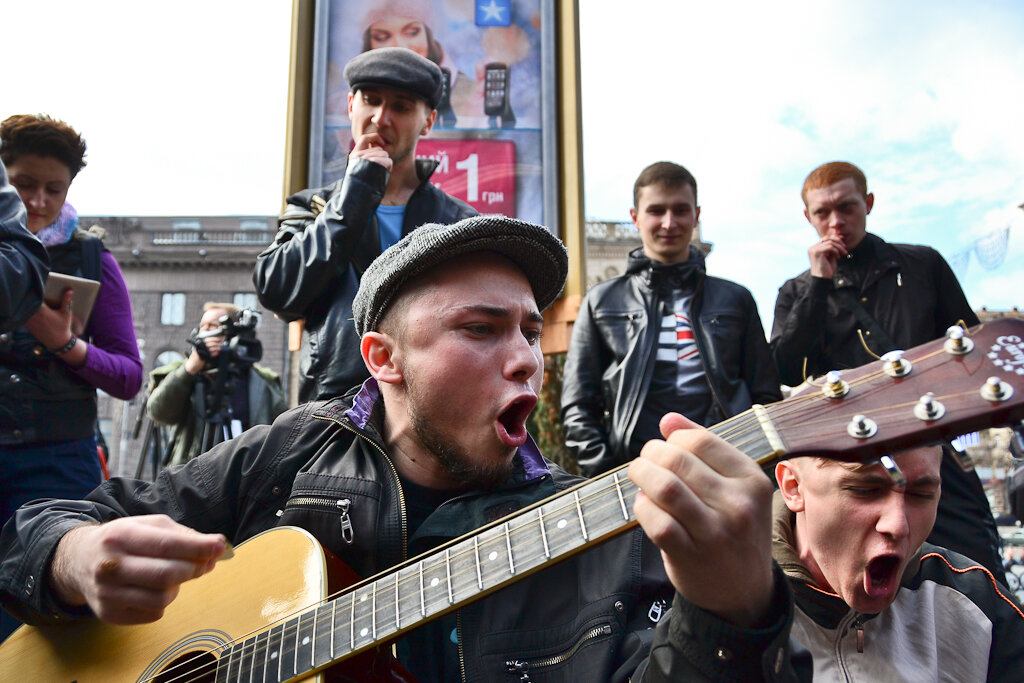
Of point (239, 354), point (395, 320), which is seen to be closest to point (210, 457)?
point (395, 320)

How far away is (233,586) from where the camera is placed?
1830 mm

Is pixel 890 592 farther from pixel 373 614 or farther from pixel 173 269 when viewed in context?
pixel 173 269

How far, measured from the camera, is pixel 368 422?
206 centimetres

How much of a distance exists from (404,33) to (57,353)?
429 centimetres

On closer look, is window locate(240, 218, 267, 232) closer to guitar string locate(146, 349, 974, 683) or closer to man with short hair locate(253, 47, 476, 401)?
man with short hair locate(253, 47, 476, 401)

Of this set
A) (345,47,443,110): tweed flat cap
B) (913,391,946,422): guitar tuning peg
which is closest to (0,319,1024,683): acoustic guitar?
(913,391,946,422): guitar tuning peg

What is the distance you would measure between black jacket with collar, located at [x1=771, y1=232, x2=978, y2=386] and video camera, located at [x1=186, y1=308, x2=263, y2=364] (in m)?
3.98

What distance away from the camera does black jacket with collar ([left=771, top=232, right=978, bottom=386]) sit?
365cm

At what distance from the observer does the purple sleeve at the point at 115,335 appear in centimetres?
338

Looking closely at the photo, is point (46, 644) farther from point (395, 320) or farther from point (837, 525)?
point (837, 525)

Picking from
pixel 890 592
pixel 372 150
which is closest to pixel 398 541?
pixel 890 592

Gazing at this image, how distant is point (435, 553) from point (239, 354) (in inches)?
199

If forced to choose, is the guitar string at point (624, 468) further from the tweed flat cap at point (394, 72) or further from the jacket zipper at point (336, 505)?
the tweed flat cap at point (394, 72)

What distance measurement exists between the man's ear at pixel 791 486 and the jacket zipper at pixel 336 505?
1156 mm
